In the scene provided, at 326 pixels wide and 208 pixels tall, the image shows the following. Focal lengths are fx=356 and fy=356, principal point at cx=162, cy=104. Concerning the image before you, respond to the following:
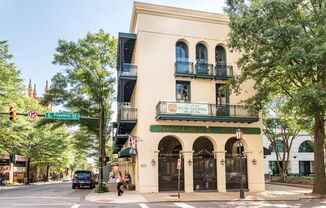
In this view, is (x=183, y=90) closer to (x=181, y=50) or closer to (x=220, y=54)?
(x=181, y=50)

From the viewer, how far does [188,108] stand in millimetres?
24406

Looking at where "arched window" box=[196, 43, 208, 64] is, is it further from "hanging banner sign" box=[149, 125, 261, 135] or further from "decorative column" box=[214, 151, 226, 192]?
"decorative column" box=[214, 151, 226, 192]

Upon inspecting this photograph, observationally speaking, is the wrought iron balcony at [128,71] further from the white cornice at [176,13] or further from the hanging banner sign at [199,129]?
the hanging banner sign at [199,129]

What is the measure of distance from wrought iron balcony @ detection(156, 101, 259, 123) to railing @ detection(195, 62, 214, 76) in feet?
8.01

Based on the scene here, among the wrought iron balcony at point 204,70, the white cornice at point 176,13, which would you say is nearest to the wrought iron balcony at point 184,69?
the wrought iron balcony at point 204,70

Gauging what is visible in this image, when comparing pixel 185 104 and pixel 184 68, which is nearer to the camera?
pixel 185 104

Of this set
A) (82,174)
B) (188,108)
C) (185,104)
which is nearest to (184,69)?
(185,104)

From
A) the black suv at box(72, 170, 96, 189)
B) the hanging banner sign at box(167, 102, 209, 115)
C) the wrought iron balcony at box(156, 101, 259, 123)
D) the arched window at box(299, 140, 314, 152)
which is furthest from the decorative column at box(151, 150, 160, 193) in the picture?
the arched window at box(299, 140, 314, 152)

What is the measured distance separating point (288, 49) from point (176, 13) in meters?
9.31

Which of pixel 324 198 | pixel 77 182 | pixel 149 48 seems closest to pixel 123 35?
pixel 149 48

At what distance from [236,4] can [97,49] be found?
18.5 m

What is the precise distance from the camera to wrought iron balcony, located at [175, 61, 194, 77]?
25594mm

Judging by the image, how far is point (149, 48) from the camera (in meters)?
25.5

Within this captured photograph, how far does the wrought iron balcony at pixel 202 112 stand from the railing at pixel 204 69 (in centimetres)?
244
